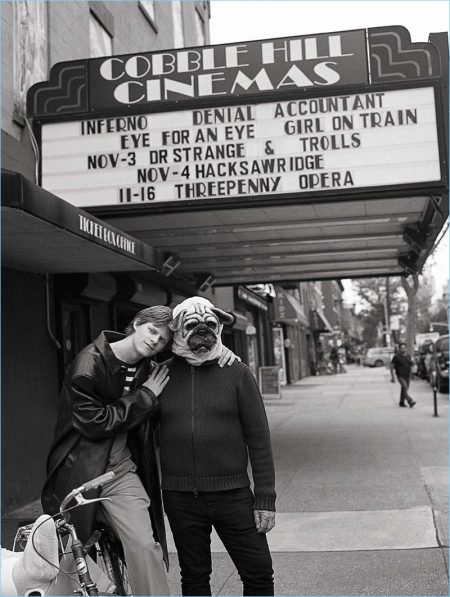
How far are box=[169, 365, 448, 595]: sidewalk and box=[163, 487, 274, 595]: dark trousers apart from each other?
1582 millimetres

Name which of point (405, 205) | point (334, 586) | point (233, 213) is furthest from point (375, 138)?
point (334, 586)

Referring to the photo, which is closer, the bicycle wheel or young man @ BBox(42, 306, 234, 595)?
young man @ BBox(42, 306, 234, 595)

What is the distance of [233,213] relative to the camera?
8680mm

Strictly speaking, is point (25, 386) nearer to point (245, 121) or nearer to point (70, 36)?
point (245, 121)

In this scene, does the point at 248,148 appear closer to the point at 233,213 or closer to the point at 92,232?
the point at 233,213

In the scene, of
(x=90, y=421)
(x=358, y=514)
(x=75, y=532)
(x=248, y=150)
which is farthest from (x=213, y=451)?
(x=248, y=150)

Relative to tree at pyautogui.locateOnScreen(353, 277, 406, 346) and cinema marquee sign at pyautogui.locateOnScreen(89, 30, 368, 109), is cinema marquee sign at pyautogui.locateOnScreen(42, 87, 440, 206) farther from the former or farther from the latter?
tree at pyautogui.locateOnScreen(353, 277, 406, 346)

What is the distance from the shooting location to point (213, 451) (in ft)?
11.0

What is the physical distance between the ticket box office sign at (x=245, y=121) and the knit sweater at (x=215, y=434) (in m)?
4.74

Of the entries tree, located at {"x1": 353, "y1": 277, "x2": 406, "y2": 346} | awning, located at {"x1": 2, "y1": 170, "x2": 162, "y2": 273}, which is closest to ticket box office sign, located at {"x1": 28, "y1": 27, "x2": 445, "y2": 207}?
awning, located at {"x1": 2, "y1": 170, "x2": 162, "y2": 273}

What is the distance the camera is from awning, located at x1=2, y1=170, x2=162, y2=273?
4.79m

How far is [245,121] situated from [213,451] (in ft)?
17.6

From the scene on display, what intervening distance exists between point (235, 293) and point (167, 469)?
64.5 ft

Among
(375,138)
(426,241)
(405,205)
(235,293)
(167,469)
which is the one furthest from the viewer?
(235,293)
